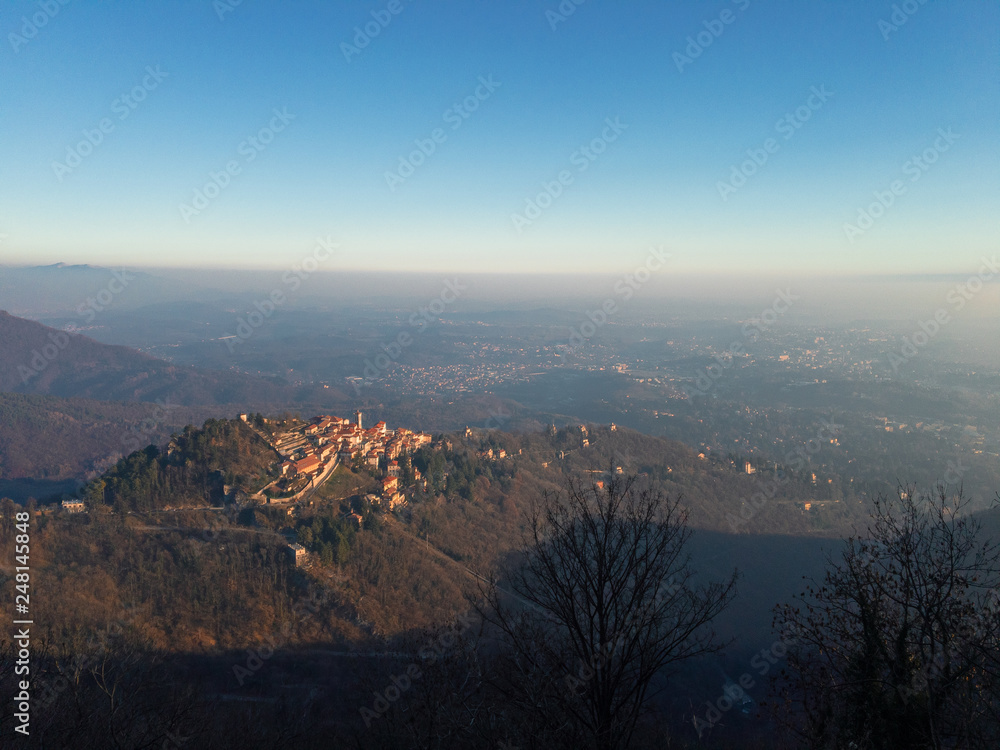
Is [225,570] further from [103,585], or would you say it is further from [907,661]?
[907,661]

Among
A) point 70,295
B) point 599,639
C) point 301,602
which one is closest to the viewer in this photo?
point 599,639

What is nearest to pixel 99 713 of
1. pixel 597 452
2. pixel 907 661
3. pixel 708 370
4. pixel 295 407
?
pixel 907 661

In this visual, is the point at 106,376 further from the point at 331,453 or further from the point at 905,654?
the point at 905,654

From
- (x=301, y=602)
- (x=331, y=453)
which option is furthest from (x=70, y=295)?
(x=301, y=602)

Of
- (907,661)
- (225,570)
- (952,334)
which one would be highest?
(952,334)

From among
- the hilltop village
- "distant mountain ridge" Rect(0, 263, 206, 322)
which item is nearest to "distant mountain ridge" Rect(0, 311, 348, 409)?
the hilltop village

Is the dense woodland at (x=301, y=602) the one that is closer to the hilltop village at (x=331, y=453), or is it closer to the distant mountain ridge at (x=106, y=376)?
the hilltop village at (x=331, y=453)
